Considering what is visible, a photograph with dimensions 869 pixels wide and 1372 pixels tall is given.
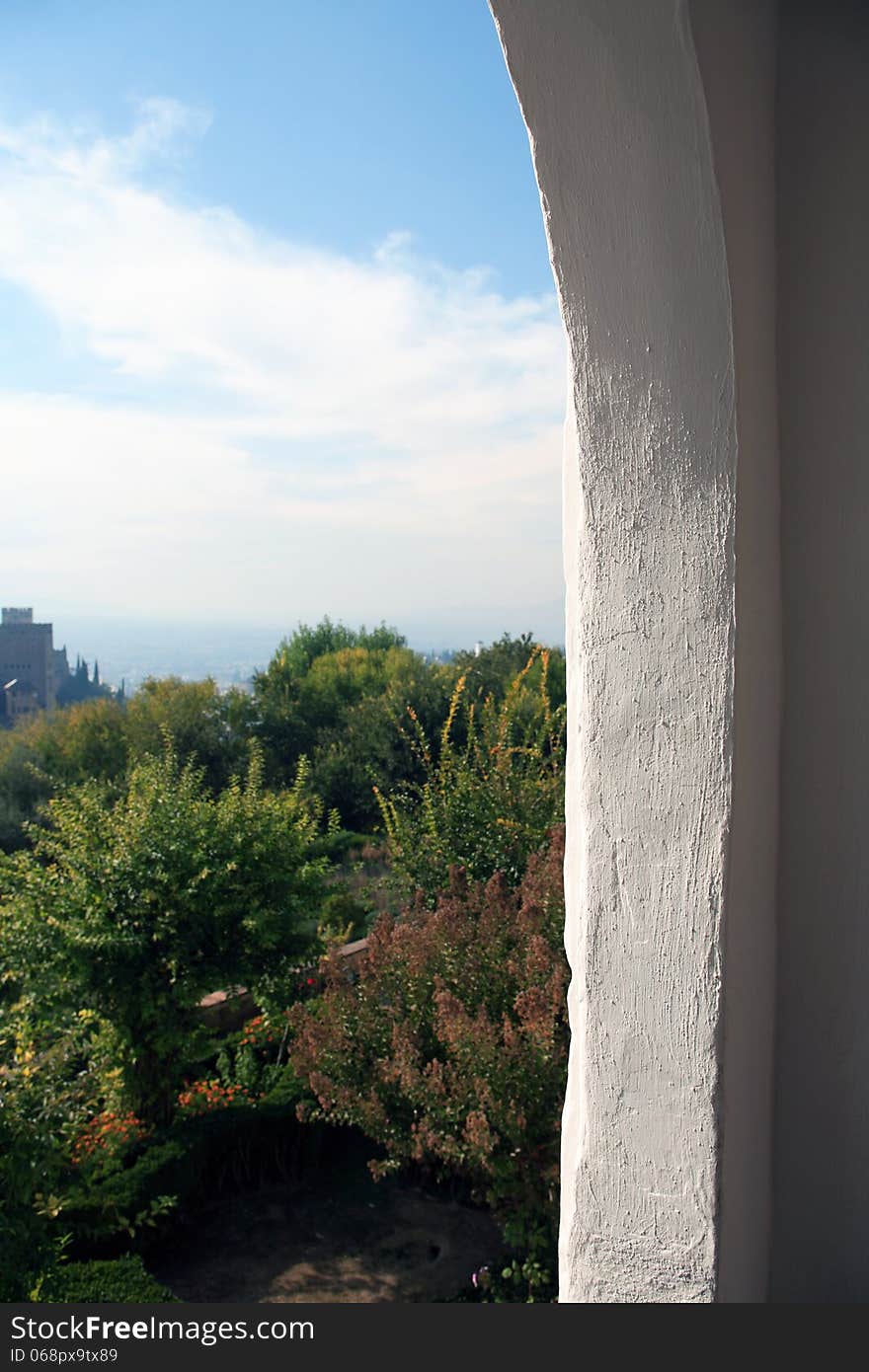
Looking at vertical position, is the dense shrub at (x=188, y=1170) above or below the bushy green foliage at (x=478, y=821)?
below

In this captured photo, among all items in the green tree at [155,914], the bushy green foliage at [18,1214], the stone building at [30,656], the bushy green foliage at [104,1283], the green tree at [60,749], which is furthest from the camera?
the stone building at [30,656]

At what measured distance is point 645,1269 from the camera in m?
1.16

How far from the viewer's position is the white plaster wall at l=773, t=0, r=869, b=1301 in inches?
47.4

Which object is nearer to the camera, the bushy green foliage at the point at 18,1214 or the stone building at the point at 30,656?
the bushy green foliage at the point at 18,1214

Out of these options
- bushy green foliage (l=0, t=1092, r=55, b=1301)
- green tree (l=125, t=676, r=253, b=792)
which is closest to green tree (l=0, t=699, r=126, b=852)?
green tree (l=125, t=676, r=253, b=792)

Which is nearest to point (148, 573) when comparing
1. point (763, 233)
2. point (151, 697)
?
point (151, 697)

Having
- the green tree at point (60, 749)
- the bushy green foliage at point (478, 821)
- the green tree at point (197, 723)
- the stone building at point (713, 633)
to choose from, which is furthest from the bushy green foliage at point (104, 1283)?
the green tree at point (197, 723)

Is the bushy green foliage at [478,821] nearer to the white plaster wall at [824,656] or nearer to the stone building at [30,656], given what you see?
the white plaster wall at [824,656]

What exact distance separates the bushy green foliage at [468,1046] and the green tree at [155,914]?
79 cm

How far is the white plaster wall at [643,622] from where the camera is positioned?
1.08 metres

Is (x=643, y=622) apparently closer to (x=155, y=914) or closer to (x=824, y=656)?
(x=824, y=656)

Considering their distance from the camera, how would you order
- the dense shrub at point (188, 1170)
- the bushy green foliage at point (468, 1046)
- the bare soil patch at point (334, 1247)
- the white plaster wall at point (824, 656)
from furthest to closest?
the dense shrub at point (188, 1170) → the bare soil patch at point (334, 1247) → the bushy green foliage at point (468, 1046) → the white plaster wall at point (824, 656)

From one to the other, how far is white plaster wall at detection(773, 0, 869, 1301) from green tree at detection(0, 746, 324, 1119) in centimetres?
382

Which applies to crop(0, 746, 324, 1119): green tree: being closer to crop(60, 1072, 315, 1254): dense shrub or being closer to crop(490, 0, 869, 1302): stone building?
crop(60, 1072, 315, 1254): dense shrub
